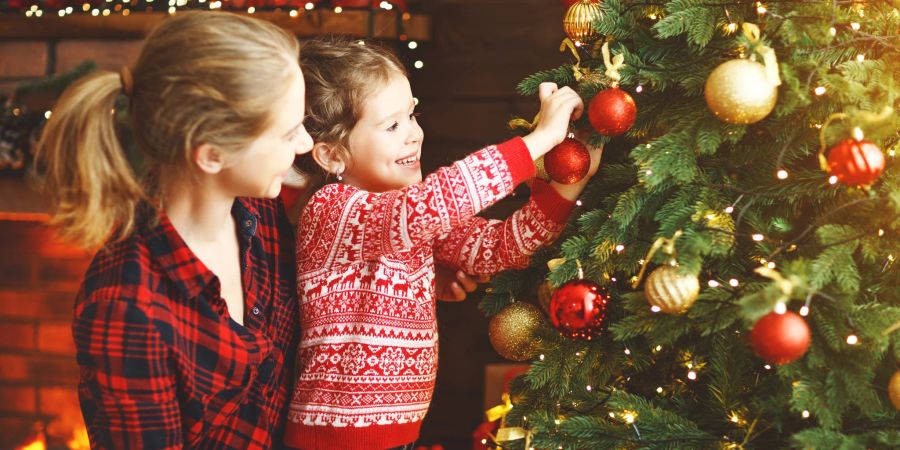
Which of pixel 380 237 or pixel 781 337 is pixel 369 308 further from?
pixel 781 337

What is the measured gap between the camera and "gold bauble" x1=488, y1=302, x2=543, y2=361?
128 cm

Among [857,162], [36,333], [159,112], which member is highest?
[857,162]

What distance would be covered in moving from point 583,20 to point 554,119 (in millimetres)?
155

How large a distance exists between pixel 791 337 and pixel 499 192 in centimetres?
45

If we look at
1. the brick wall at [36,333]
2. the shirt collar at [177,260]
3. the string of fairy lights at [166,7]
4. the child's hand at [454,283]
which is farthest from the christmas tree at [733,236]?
the brick wall at [36,333]

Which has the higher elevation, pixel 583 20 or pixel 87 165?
pixel 583 20

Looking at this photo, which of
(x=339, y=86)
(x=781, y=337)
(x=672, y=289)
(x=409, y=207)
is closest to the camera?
(x=781, y=337)

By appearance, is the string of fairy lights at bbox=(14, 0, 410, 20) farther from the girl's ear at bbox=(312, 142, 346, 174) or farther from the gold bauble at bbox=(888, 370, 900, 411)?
the gold bauble at bbox=(888, 370, 900, 411)

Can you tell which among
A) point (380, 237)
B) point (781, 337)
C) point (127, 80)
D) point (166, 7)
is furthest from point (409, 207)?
point (166, 7)

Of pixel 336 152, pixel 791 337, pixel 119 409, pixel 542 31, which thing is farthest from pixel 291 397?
pixel 542 31

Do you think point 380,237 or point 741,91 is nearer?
point 741,91

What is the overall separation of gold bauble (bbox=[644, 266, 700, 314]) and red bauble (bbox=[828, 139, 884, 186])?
20 centimetres

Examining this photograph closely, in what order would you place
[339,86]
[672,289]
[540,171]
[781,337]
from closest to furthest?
[781,337], [672,289], [540,171], [339,86]

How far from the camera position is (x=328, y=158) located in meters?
1.42
